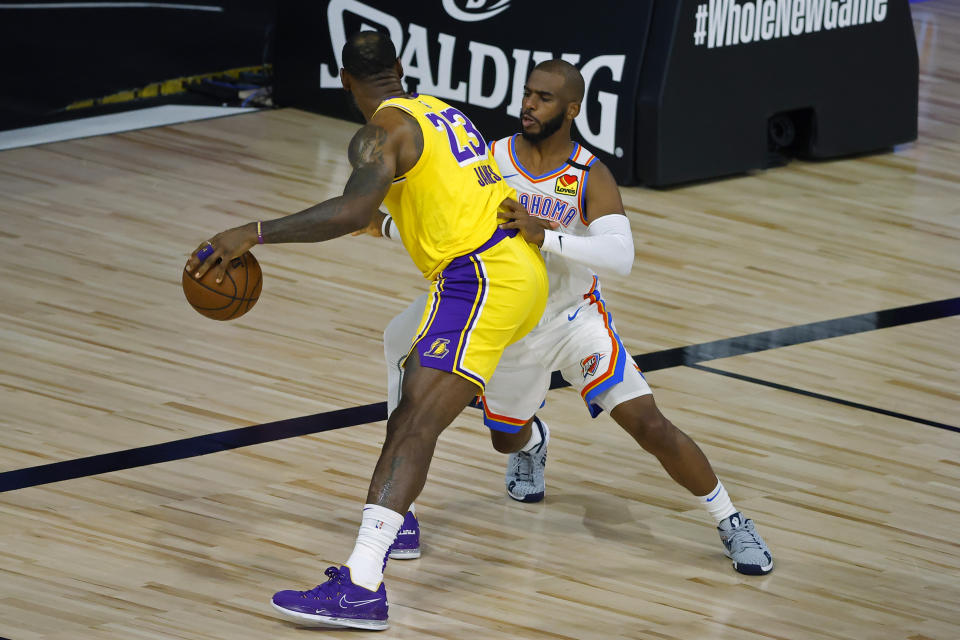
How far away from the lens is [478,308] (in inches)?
178

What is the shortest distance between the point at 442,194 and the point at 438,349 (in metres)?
0.45

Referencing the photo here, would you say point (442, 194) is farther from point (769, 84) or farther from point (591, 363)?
point (769, 84)

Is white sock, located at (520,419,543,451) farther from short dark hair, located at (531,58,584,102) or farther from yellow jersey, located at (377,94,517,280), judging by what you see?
short dark hair, located at (531,58,584,102)

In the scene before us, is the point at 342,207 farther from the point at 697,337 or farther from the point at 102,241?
the point at 102,241

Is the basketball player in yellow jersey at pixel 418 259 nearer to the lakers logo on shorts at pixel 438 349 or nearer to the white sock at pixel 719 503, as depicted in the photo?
the lakers logo on shorts at pixel 438 349

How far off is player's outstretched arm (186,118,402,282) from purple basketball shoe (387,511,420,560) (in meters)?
1.01

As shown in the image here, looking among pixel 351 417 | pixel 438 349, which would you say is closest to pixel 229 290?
pixel 438 349

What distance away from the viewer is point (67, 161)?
30.4 feet

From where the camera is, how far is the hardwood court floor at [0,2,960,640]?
15.0 feet

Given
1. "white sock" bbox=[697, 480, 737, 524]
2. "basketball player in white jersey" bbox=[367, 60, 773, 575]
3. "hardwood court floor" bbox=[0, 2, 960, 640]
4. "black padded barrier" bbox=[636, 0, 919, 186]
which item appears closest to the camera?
"hardwood court floor" bbox=[0, 2, 960, 640]

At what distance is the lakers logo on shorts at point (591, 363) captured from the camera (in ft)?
15.7

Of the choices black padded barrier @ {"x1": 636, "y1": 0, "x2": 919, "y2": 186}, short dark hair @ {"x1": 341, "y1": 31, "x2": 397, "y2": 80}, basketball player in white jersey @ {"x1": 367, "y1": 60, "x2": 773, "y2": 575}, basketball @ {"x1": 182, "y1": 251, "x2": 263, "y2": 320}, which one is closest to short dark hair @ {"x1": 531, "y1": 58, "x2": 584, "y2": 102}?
basketball player in white jersey @ {"x1": 367, "y1": 60, "x2": 773, "y2": 575}


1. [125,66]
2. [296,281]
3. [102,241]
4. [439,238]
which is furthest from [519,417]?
[125,66]

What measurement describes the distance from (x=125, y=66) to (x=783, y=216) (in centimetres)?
526
